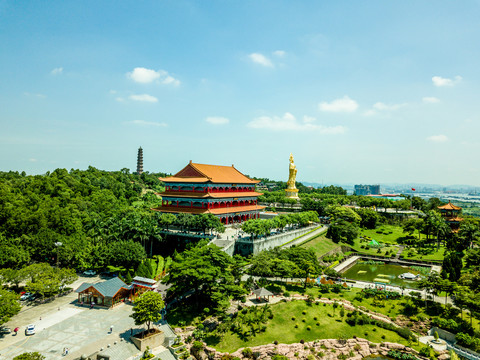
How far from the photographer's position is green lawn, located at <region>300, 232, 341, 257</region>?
2279 inches

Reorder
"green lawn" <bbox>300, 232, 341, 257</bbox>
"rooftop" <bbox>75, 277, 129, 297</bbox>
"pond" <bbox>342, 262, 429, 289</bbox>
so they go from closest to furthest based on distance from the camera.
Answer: "rooftop" <bbox>75, 277, 129, 297</bbox>, "pond" <bbox>342, 262, 429, 289</bbox>, "green lawn" <bbox>300, 232, 341, 257</bbox>

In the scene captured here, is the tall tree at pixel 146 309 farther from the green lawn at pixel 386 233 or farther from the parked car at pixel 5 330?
the green lawn at pixel 386 233

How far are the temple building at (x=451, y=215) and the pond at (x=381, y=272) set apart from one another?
25.5 metres

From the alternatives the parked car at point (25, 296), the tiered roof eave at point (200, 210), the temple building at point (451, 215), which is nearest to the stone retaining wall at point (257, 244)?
the tiered roof eave at point (200, 210)

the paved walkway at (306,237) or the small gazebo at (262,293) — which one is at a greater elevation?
the paved walkway at (306,237)

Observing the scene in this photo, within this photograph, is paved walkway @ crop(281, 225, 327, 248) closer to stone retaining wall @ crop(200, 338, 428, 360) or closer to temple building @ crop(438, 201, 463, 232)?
stone retaining wall @ crop(200, 338, 428, 360)

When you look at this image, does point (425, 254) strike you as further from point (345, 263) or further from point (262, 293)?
point (262, 293)

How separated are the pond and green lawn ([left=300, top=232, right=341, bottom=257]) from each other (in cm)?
558

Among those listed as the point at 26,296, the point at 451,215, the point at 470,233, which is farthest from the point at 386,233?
the point at 26,296

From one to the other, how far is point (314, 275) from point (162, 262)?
69.3 feet

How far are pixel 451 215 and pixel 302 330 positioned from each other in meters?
59.9

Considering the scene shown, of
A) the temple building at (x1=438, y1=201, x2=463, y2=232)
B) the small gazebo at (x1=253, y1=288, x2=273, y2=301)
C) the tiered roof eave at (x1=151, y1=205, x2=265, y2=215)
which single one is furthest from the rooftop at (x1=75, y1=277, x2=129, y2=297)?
the temple building at (x1=438, y1=201, x2=463, y2=232)

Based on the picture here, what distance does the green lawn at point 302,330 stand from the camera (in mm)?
29844

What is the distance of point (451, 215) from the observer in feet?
242
